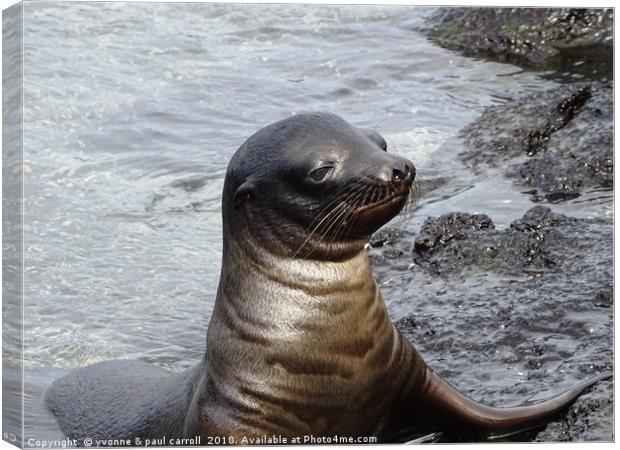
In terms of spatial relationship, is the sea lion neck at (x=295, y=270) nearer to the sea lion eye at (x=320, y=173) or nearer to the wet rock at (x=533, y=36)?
the sea lion eye at (x=320, y=173)

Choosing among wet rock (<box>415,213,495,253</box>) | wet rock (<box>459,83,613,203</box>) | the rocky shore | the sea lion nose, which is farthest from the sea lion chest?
wet rock (<box>459,83,613,203</box>)

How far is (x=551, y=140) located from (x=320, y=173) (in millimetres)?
5640

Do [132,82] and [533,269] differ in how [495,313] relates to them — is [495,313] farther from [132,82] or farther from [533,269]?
[132,82]

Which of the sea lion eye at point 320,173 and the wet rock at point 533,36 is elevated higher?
the sea lion eye at point 320,173

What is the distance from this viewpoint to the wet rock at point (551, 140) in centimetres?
1158

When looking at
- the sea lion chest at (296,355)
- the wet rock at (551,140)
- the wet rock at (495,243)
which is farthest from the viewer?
the wet rock at (551,140)

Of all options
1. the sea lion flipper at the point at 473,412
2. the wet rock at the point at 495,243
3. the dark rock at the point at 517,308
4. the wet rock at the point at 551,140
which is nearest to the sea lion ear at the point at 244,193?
the sea lion flipper at the point at 473,412

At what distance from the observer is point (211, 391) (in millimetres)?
7586

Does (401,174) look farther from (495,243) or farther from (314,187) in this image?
(495,243)

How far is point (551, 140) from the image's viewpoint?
12602 millimetres

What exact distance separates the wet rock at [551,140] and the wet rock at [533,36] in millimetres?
880

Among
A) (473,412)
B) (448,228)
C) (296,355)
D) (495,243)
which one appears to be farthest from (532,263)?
(296,355)

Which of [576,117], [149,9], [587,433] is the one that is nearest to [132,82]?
[149,9]

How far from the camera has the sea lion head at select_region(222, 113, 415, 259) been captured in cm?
725
